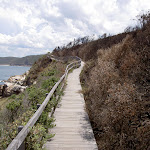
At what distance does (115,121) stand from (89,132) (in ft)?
3.70

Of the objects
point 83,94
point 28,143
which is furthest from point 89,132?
point 83,94

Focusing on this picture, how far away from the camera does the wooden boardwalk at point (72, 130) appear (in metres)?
4.26

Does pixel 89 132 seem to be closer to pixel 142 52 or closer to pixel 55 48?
pixel 142 52

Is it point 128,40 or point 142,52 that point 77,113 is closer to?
point 142,52

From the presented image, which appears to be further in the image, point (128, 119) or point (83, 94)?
point (83, 94)

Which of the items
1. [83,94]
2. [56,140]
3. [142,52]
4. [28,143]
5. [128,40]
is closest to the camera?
[28,143]

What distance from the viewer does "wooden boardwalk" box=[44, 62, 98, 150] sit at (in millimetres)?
4262

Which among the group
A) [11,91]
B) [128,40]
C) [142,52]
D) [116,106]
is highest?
[128,40]

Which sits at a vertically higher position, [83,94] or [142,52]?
[142,52]

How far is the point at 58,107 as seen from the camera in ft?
23.7

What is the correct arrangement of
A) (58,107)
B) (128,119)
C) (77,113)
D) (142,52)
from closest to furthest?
1. (128,119)
2. (77,113)
3. (58,107)
4. (142,52)

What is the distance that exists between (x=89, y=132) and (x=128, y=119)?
140 centimetres

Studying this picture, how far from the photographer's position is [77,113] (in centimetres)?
654

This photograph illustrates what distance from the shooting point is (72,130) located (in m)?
5.11
